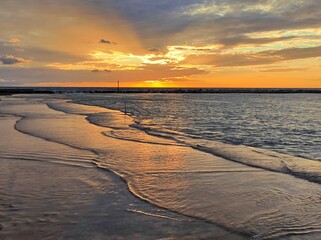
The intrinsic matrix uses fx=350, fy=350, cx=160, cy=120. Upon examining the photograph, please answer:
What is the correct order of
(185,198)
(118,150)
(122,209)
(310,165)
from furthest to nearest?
(118,150) → (310,165) → (185,198) → (122,209)

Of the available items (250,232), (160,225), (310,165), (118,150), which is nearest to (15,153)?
(118,150)

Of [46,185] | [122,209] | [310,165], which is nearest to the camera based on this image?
[122,209]

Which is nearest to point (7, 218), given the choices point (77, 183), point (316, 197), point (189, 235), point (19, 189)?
point (19, 189)

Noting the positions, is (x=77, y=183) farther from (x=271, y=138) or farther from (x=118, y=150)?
(x=271, y=138)

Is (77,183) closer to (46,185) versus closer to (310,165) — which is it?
(46,185)

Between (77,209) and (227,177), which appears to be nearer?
(77,209)

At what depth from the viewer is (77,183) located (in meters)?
10.2

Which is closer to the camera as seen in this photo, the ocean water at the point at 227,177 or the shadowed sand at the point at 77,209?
the shadowed sand at the point at 77,209

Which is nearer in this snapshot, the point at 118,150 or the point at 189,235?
the point at 189,235

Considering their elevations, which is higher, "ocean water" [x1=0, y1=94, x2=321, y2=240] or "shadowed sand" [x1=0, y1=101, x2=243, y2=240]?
"shadowed sand" [x1=0, y1=101, x2=243, y2=240]

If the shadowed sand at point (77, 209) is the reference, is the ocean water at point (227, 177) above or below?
below

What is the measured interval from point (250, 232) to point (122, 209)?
289cm

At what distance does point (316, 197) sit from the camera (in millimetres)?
9281

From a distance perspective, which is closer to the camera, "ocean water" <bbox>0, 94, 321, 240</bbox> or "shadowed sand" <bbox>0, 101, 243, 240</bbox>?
"shadowed sand" <bbox>0, 101, 243, 240</bbox>
